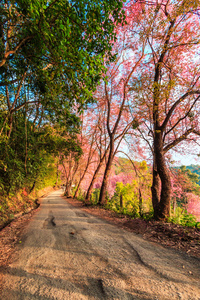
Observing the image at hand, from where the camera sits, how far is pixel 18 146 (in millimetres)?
5848

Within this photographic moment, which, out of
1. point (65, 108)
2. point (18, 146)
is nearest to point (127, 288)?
point (65, 108)

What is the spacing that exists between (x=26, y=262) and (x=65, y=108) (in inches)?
180

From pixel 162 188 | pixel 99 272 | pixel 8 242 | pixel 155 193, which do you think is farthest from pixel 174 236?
pixel 8 242

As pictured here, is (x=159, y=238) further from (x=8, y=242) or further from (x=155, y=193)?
(x=8, y=242)

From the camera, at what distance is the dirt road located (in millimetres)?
1418

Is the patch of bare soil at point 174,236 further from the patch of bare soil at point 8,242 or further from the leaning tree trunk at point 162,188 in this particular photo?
the patch of bare soil at point 8,242

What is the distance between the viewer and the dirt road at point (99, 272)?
142 centimetres

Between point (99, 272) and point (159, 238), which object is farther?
point (159, 238)

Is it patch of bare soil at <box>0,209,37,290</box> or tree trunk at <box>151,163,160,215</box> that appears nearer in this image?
patch of bare soil at <box>0,209,37,290</box>

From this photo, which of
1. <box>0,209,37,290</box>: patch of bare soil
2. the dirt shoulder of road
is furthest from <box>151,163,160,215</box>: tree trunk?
<box>0,209,37,290</box>: patch of bare soil

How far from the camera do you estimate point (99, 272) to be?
1743mm

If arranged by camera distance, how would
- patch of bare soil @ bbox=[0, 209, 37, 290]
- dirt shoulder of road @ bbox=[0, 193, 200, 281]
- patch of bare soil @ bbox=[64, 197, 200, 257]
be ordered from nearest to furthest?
patch of bare soil @ bbox=[0, 209, 37, 290] → dirt shoulder of road @ bbox=[0, 193, 200, 281] → patch of bare soil @ bbox=[64, 197, 200, 257]

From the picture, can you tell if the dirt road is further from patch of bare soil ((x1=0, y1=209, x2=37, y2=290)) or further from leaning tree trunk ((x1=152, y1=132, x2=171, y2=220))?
leaning tree trunk ((x1=152, y1=132, x2=171, y2=220))

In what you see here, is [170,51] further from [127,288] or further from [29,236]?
[29,236]
